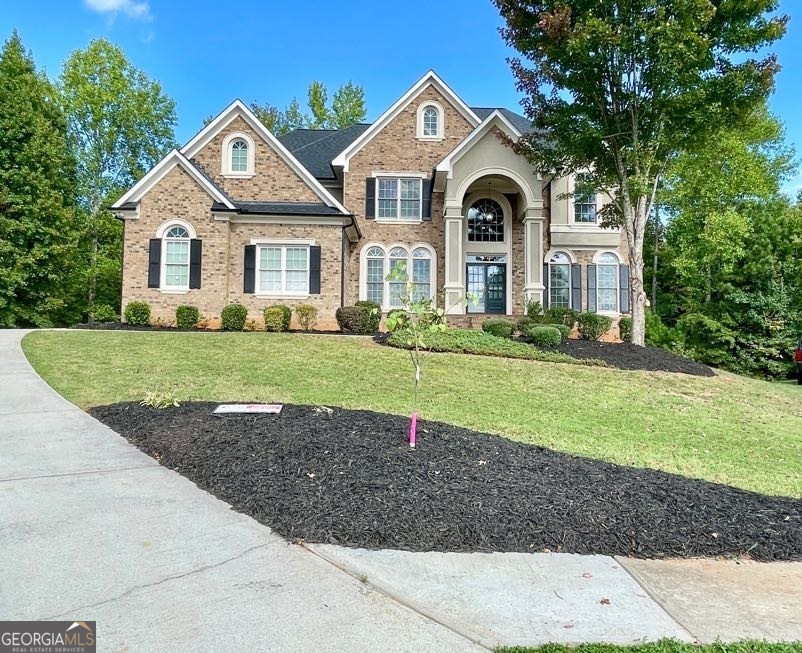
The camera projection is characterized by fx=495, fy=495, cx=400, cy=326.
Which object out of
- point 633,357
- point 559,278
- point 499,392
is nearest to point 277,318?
point 499,392

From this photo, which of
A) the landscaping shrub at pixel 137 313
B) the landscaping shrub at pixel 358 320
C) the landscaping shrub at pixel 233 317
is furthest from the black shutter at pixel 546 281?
the landscaping shrub at pixel 137 313

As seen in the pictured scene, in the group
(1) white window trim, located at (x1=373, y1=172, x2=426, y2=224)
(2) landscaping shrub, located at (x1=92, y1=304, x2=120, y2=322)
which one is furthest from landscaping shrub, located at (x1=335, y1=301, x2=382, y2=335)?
(2) landscaping shrub, located at (x1=92, y1=304, x2=120, y2=322)

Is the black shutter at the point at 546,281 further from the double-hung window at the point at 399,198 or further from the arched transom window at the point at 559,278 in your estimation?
the double-hung window at the point at 399,198

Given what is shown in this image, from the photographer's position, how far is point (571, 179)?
61.6ft

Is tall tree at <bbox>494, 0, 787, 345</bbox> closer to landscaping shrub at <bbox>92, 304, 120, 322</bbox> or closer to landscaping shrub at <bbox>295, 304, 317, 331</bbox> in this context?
landscaping shrub at <bbox>295, 304, 317, 331</bbox>

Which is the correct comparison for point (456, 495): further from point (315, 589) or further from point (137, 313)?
point (137, 313)

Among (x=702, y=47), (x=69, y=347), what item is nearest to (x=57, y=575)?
(x=69, y=347)

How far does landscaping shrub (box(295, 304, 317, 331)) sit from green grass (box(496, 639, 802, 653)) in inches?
573

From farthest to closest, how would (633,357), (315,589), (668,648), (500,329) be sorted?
(500,329) < (633,357) < (315,589) < (668,648)

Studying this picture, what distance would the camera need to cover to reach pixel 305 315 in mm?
16203

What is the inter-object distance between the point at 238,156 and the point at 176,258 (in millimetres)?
4407

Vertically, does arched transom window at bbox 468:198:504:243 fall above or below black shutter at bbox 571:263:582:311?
above

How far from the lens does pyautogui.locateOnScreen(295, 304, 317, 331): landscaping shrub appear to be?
16203mm

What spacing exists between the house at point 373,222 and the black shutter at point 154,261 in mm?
46
